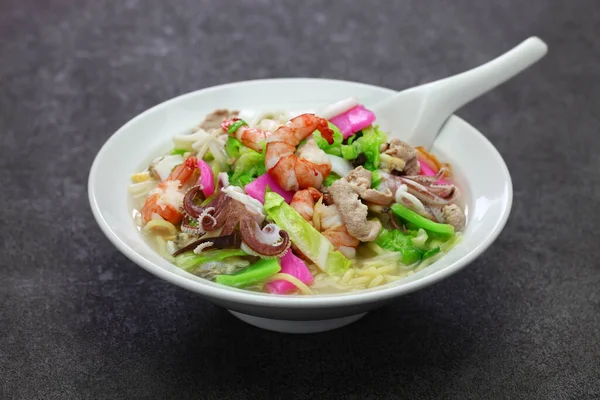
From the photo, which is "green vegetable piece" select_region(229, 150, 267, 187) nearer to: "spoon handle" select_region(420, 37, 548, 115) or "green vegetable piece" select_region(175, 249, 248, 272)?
"green vegetable piece" select_region(175, 249, 248, 272)

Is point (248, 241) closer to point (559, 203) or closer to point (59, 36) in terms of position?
point (559, 203)

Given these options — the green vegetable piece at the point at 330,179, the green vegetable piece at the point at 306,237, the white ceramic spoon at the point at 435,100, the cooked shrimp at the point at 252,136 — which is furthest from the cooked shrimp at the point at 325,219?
the white ceramic spoon at the point at 435,100

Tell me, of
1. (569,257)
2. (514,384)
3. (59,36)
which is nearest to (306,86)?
(569,257)

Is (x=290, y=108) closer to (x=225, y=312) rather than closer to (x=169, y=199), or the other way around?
(x=169, y=199)

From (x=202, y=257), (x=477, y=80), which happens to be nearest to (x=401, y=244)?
(x=202, y=257)

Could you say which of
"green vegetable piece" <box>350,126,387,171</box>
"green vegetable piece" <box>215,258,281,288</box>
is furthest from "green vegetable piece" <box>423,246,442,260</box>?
"green vegetable piece" <box>215,258,281,288</box>

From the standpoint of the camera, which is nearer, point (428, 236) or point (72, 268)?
point (428, 236)
